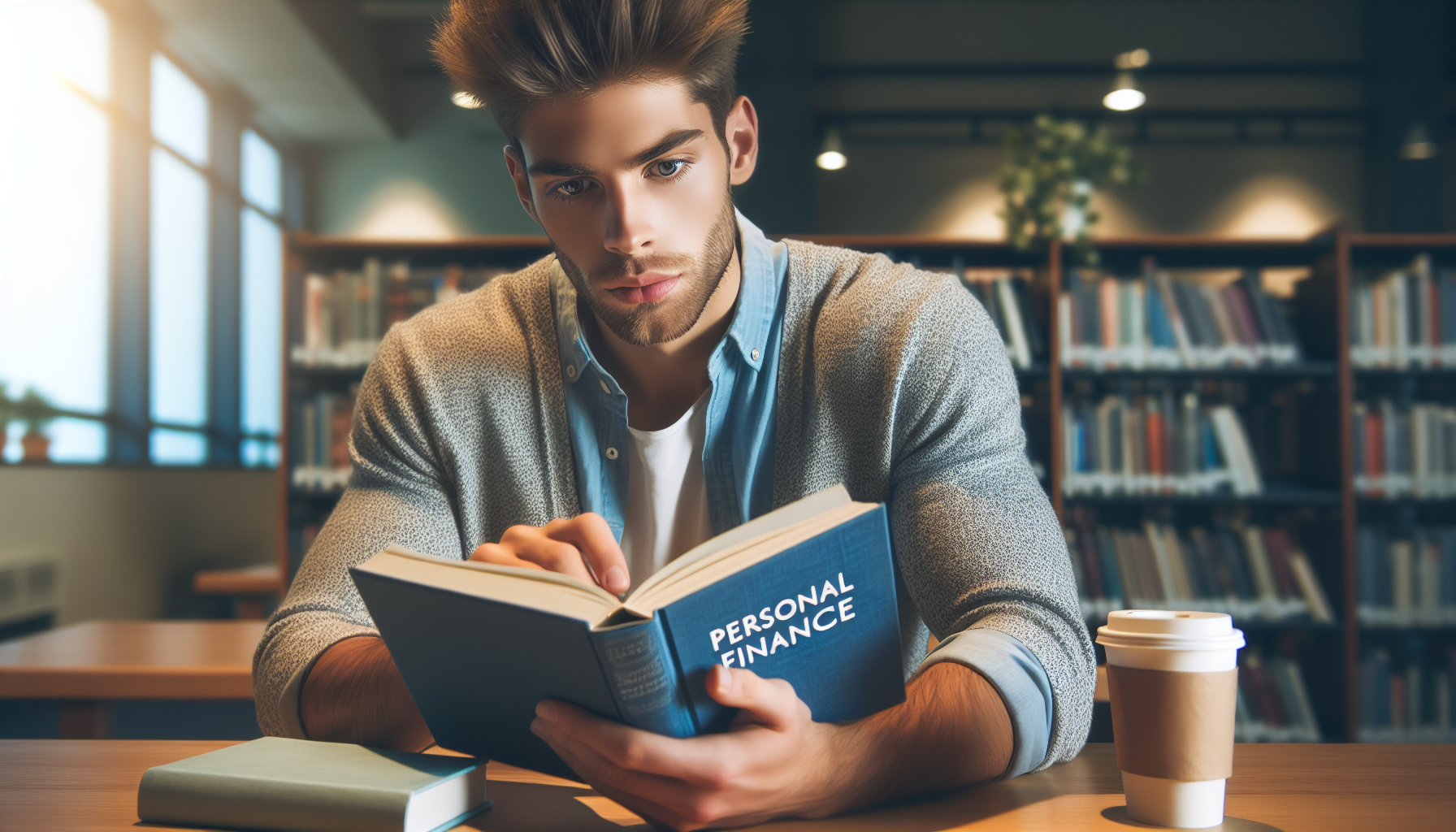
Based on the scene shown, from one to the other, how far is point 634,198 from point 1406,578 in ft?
10.9

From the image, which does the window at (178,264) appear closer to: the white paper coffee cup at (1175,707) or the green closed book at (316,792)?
the green closed book at (316,792)

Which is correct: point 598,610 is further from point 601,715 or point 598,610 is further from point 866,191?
point 866,191

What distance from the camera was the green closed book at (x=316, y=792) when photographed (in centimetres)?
58

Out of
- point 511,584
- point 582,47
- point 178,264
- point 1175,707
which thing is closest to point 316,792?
point 511,584

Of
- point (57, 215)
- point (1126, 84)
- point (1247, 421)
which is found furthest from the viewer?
point (1126, 84)

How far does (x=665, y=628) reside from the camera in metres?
0.53

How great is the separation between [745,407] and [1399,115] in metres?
5.76

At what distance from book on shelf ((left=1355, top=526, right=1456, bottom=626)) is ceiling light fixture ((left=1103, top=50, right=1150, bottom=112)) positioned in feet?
8.40

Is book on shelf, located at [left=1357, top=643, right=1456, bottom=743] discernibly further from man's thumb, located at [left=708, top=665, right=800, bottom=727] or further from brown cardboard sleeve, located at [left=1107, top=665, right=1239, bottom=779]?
man's thumb, located at [left=708, top=665, right=800, bottom=727]

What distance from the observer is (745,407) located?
44.6 inches

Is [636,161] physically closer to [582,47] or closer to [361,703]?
[582,47]

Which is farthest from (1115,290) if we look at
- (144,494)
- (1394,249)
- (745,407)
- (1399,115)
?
(144,494)

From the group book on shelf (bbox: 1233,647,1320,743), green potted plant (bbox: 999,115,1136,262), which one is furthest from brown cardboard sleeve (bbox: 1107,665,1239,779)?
book on shelf (bbox: 1233,647,1320,743)

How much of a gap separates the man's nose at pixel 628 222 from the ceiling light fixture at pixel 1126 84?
4.58m
